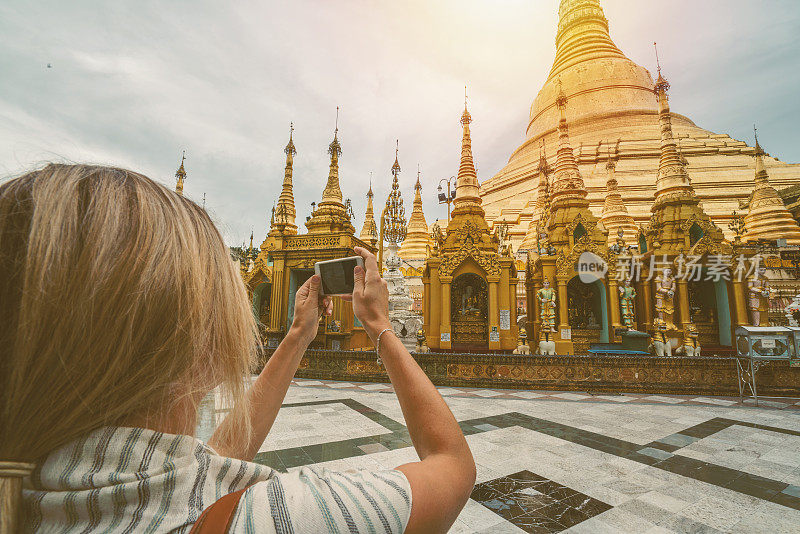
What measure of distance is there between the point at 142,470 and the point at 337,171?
14623mm

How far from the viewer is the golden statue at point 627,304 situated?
10406 millimetres

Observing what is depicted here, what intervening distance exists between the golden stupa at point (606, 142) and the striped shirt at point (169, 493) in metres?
17.2

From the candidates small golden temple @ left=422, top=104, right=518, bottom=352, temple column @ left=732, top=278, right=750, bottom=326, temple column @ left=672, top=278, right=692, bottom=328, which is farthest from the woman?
temple column @ left=732, top=278, right=750, bottom=326

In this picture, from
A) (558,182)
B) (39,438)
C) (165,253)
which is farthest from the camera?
(558,182)

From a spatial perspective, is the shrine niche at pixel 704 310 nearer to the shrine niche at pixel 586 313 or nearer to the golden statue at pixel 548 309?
the shrine niche at pixel 586 313

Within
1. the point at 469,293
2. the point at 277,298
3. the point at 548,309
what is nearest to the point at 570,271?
the point at 548,309

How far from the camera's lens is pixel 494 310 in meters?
10.2

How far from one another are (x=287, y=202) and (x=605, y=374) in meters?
13.0

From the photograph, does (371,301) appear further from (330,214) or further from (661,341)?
(330,214)

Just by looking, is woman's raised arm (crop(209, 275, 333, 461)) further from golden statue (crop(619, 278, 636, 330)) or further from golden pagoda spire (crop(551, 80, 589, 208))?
golden pagoda spire (crop(551, 80, 589, 208))

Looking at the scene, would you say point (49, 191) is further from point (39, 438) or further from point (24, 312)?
point (39, 438)

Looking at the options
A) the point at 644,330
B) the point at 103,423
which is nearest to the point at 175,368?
the point at 103,423

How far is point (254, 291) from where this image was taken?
44.8 feet

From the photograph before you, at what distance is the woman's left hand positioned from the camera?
4.14ft
